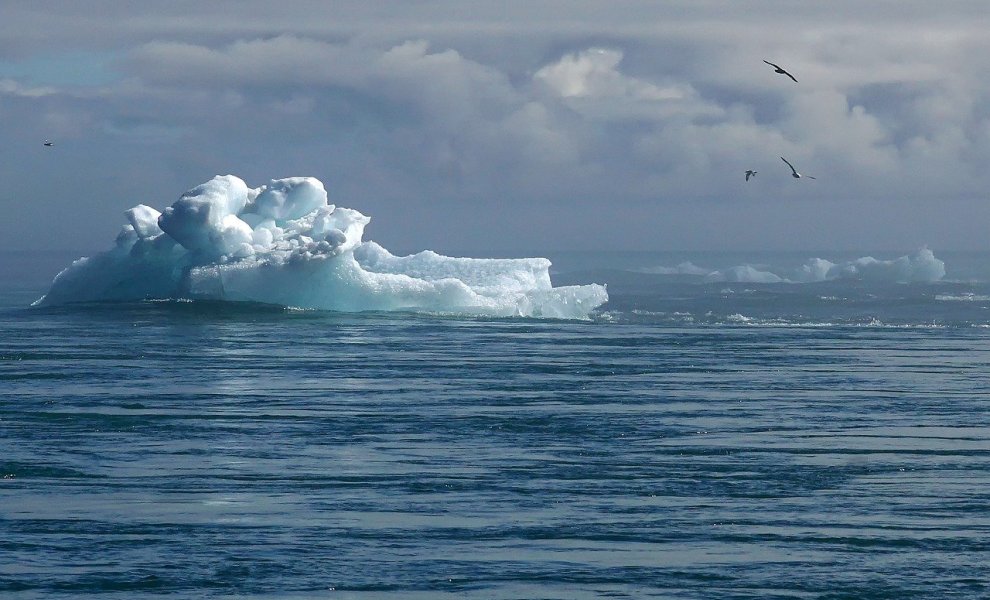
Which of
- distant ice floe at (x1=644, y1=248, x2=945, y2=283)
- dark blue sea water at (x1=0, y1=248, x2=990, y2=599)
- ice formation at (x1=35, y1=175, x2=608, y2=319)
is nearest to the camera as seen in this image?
dark blue sea water at (x1=0, y1=248, x2=990, y2=599)

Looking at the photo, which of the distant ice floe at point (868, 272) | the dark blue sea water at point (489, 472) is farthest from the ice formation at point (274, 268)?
the distant ice floe at point (868, 272)

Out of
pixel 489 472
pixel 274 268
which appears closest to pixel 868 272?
pixel 274 268

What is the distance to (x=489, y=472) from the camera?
691 inches

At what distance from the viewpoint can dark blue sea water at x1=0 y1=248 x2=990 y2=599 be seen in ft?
42.2

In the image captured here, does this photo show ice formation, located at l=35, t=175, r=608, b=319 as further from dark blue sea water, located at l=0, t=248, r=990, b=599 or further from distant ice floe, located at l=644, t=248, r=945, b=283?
distant ice floe, located at l=644, t=248, r=945, b=283

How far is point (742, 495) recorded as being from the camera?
16172 mm

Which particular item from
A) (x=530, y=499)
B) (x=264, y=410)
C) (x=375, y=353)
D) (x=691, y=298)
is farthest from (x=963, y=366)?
(x=691, y=298)

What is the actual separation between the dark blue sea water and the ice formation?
8214mm

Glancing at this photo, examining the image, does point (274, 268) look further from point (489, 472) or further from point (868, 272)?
point (868, 272)

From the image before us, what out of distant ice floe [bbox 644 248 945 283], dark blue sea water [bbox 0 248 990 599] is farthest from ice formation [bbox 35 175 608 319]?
distant ice floe [bbox 644 248 945 283]

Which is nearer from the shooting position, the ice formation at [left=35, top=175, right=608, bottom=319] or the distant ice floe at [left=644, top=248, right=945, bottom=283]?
the ice formation at [left=35, top=175, right=608, bottom=319]

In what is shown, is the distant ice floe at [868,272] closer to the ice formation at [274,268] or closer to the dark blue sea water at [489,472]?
the ice formation at [274,268]

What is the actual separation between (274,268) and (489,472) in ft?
89.7

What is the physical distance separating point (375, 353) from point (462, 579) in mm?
21458
